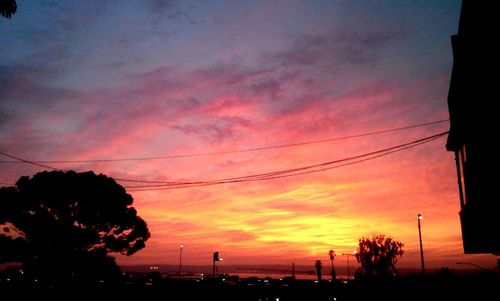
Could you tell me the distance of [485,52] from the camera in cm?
1168

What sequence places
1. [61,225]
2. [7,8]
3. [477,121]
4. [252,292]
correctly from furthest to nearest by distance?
[61,225], [252,292], [477,121], [7,8]

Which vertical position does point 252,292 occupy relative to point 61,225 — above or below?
below

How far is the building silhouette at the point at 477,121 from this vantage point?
1149 centimetres

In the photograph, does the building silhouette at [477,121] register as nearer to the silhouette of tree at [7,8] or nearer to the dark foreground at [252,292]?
the dark foreground at [252,292]

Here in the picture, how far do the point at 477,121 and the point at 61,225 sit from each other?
3267 cm

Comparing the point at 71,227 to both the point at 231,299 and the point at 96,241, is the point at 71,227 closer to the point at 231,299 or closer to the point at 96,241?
the point at 96,241

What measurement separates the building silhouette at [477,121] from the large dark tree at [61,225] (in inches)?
1155

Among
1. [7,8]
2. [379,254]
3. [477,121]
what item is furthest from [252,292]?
[379,254]

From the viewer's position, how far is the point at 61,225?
35.9 m

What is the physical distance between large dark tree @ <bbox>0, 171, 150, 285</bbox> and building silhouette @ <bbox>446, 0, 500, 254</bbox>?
1155 inches

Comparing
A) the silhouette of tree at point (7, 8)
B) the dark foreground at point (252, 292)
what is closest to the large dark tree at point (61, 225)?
the dark foreground at point (252, 292)

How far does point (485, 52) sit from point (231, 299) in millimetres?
19375

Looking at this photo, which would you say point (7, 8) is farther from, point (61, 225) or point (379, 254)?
point (379, 254)

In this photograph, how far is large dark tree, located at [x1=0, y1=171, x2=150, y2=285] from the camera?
35469 millimetres
